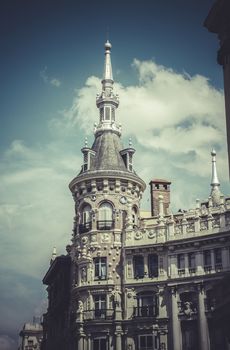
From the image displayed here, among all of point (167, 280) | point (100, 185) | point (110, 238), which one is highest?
point (100, 185)

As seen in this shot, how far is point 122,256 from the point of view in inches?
2453

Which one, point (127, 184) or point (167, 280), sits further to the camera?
point (127, 184)

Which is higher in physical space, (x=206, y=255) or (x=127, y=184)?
(x=127, y=184)

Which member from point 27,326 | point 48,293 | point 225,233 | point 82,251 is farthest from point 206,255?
point 27,326

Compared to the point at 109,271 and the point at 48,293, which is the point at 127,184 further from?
the point at 48,293

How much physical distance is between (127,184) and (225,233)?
13.2 meters

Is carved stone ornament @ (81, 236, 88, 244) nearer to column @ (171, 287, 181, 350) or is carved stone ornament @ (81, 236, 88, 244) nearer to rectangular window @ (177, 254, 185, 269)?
rectangular window @ (177, 254, 185, 269)

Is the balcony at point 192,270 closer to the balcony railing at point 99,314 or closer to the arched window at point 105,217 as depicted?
the balcony railing at point 99,314

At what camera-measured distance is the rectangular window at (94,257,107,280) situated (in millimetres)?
61844

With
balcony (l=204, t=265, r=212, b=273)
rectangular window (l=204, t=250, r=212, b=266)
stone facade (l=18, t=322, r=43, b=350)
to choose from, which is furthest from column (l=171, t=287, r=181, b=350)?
stone facade (l=18, t=322, r=43, b=350)

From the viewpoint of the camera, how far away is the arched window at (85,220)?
2542 inches

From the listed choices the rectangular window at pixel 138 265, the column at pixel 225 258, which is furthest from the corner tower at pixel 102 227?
the column at pixel 225 258

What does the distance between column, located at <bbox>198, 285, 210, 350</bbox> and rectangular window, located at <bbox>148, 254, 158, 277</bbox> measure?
16.3 feet

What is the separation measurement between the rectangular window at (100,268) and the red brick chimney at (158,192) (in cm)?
1053
